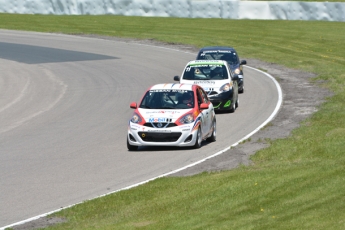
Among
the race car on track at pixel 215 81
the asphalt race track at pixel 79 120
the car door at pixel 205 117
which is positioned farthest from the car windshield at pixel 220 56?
the car door at pixel 205 117

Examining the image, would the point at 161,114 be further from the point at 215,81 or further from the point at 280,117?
the point at 215,81

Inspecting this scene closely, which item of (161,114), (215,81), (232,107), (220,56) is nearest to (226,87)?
(215,81)

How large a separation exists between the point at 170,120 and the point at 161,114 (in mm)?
277

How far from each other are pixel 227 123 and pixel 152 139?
462 cm

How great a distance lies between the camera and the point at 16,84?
2950cm

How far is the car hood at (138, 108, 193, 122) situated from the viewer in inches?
701

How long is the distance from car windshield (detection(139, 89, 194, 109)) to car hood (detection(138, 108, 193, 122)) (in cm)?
25

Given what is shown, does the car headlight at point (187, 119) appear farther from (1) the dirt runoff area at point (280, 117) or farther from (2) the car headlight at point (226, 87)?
(2) the car headlight at point (226, 87)

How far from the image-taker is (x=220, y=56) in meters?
28.6

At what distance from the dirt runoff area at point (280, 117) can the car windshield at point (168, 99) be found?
65.9 inches

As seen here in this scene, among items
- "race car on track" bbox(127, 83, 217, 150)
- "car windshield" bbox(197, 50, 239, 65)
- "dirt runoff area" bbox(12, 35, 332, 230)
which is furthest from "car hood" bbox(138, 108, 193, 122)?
"car windshield" bbox(197, 50, 239, 65)

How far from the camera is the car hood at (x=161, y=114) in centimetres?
1781

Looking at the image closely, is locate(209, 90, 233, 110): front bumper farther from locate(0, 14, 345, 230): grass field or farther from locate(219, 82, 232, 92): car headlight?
locate(0, 14, 345, 230): grass field

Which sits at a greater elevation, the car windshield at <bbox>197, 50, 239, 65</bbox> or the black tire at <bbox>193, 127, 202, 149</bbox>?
the black tire at <bbox>193, 127, 202, 149</bbox>
